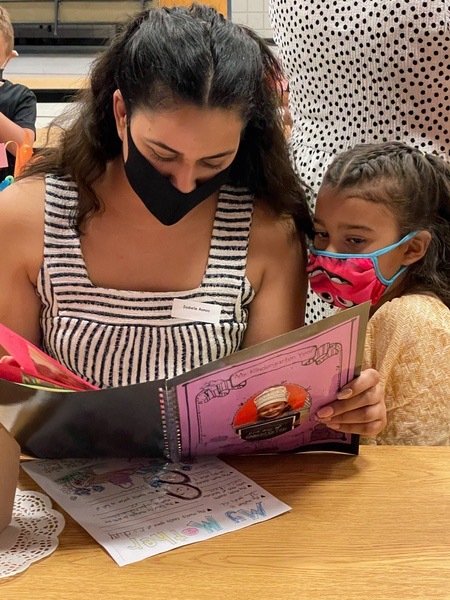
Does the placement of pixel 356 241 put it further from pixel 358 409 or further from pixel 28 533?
pixel 28 533

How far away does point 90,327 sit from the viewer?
1.49 meters

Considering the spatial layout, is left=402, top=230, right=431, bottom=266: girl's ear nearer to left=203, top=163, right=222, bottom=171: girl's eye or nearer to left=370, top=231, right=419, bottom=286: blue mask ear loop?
left=370, top=231, right=419, bottom=286: blue mask ear loop

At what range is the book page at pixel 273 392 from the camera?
1.18 m

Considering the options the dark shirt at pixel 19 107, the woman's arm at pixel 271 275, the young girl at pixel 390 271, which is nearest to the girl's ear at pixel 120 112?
the woman's arm at pixel 271 275

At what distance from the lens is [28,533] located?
3.86 ft

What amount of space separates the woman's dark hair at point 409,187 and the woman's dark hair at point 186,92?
0.11 metres

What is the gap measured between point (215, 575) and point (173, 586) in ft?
0.19

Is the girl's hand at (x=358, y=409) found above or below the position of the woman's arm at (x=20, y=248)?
below

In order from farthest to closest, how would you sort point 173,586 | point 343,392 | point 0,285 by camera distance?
point 0,285 → point 343,392 → point 173,586

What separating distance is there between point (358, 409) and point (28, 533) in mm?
559

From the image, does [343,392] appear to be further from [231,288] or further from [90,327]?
[90,327]

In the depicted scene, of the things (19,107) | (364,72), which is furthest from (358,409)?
(19,107)

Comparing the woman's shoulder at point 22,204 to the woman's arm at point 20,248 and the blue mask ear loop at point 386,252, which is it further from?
the blue mask ear loop at point 386,252

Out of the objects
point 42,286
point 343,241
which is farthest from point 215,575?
point 343,241
